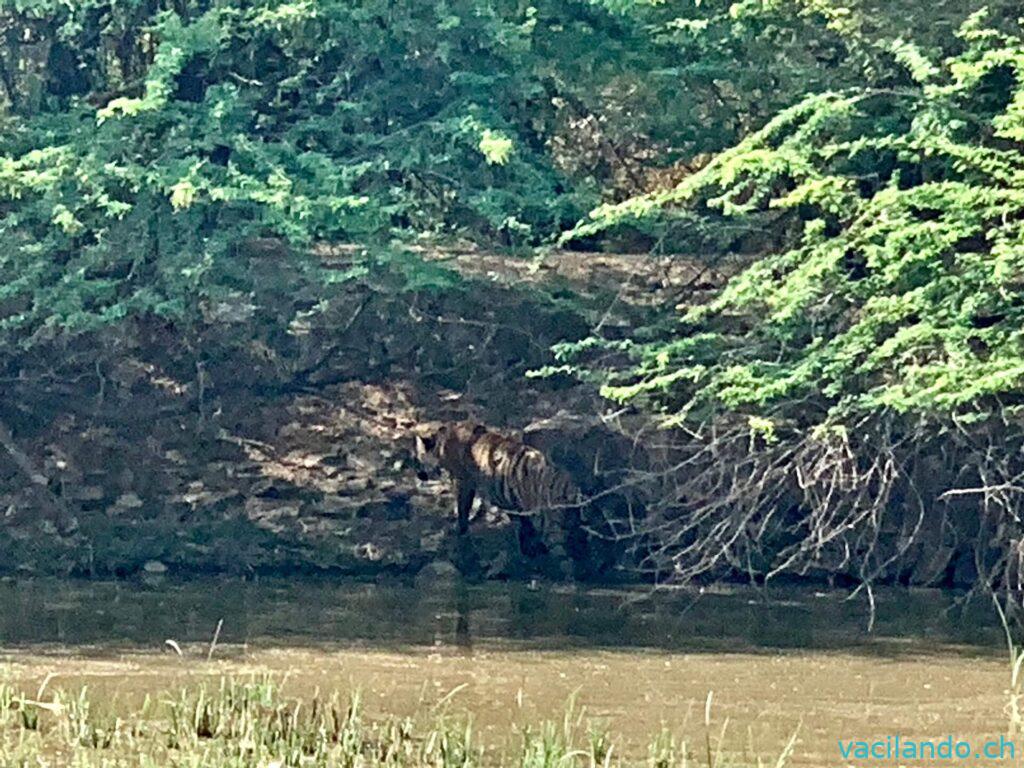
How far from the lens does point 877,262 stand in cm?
1211

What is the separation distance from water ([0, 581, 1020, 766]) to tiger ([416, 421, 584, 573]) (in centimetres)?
110

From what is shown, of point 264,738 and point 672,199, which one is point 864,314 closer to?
point 672,199

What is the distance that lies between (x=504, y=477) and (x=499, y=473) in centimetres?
5

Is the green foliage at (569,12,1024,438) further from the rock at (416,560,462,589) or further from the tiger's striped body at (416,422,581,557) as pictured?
the rock at (416,560,462,589)

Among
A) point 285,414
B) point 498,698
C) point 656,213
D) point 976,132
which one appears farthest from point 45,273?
point 976,132

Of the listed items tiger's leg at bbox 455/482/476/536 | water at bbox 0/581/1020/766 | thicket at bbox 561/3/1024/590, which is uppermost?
thicket at bbox 561/3/1024/590

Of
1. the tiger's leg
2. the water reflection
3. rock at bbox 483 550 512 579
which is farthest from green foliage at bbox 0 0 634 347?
rock at bbox 483 550 512 579

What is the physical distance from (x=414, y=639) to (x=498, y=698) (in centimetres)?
216

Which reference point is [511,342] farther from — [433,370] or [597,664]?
[597,664]

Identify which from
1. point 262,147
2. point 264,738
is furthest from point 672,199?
point 264,738

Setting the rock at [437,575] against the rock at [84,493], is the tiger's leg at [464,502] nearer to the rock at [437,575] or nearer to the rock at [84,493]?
the rock at [437,575]

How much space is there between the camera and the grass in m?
7.93

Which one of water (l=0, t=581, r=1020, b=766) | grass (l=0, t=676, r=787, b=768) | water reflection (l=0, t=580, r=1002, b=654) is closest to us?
grass (l=0, t=676, r=787, b=768)

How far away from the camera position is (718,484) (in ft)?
43.5
